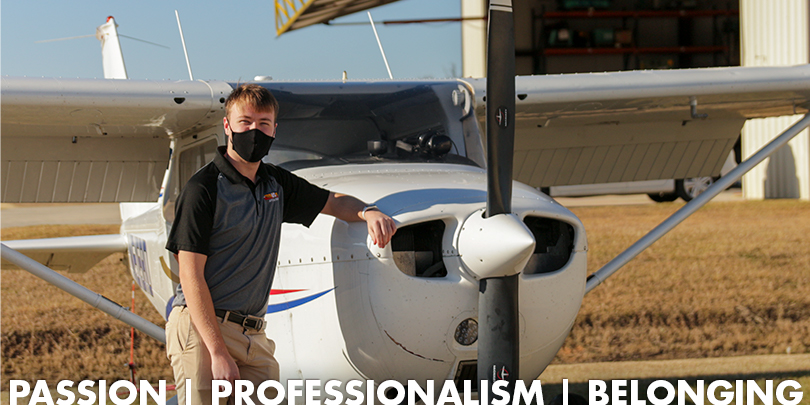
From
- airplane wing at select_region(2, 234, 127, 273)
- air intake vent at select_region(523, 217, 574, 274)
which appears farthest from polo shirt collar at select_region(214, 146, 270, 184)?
airplane wing at select_region(2, 234, 127, 273)

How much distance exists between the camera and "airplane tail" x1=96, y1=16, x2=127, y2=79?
739 centimetres

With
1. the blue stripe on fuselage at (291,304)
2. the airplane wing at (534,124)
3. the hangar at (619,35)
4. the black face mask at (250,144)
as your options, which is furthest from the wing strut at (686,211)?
the hangar at (619,35)

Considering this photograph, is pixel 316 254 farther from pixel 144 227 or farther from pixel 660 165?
pixel 660 165

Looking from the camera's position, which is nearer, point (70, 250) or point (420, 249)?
point (420, 249)

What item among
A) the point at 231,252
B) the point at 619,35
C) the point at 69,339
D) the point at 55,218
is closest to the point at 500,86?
the point at 231,252

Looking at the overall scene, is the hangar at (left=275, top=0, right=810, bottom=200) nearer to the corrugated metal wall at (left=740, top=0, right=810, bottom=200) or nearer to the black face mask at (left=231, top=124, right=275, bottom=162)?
the corrugated metal wall at (left=740, top=0, right=810, bottom=200)

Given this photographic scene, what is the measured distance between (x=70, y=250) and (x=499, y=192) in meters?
4.45

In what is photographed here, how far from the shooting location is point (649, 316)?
24.4 ft

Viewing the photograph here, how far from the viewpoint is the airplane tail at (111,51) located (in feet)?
24.2

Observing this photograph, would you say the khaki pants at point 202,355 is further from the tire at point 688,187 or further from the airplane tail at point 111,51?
the tire at point 688,187

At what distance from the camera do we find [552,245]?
313 cm

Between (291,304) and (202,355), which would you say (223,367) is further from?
(291,304)

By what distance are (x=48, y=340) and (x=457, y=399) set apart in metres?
5.45

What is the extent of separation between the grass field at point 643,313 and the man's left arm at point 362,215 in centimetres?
370
